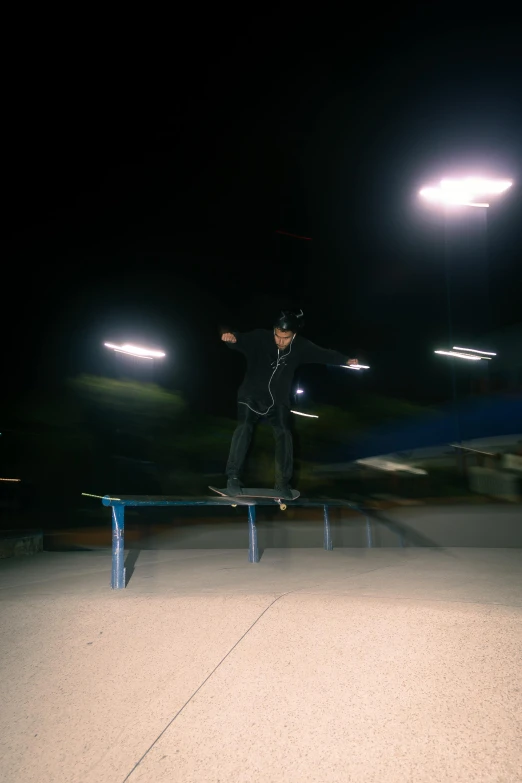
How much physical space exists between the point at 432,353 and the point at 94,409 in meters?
11.7

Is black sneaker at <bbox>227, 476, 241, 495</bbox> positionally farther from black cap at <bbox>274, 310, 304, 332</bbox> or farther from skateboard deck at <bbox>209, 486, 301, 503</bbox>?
black cap at <bbox>274, 310, 304, 332</bbox>

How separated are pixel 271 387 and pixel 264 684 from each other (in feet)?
11.1

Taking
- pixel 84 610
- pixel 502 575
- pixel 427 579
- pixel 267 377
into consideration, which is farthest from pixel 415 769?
pixel 267 377

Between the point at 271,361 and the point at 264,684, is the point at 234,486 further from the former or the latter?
the point at 264,684

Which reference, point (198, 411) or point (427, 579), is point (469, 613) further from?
point (198, 411)

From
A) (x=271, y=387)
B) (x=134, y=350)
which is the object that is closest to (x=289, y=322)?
(x=271, y=387)

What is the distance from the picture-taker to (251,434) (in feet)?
19.0

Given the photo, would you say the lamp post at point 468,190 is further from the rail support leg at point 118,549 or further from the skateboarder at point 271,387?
the rail support leg at point 118,549

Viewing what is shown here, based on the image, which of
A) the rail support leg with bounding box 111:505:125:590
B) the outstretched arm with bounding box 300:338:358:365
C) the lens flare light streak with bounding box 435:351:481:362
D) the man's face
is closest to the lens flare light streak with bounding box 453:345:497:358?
the lens flare light streak with bounding box 435:351:481:362

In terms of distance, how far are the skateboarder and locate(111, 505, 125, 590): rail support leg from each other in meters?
1.48

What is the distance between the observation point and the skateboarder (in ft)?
18.4

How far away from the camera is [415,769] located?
1.98m

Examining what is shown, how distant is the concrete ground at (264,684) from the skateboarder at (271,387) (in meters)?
1.54

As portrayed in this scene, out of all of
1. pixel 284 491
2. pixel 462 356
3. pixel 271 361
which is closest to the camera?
pixel 271 361
